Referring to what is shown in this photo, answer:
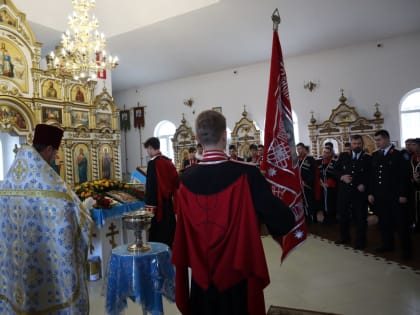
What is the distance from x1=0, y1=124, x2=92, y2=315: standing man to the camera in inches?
103

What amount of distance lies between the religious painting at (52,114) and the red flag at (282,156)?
9.13m

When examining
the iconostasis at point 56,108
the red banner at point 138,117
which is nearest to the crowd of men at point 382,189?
the iconostasis at point 56,108

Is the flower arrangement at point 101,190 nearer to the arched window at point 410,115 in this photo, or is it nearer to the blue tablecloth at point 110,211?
the blue tablecloth at point 110,211

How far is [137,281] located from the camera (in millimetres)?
2900

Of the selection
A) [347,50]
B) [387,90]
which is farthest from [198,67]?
[387,90]

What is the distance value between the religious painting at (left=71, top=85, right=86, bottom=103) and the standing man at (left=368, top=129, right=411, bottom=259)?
30.7ft

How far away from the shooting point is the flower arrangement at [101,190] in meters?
4.65

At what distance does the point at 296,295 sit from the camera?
13.1 feet

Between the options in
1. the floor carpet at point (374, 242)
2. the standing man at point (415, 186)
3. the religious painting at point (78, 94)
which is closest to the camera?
the floor carpet at point (374, 242)

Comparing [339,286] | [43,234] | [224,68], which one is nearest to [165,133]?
[224,68]

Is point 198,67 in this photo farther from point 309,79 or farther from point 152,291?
point 152,291

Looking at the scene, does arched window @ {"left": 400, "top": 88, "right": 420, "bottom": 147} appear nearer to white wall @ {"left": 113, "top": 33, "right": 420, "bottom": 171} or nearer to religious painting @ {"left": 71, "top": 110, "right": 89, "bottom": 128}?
white wall @ {"left": 113, "top": 33, "right": 420, "bottom": 171}

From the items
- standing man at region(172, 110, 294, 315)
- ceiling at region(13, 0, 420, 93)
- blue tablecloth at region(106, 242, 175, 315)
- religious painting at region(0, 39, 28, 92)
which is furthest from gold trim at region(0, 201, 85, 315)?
ceiling at region(13, 0, 420, 93)

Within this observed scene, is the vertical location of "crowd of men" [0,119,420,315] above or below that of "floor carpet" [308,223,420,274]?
above
